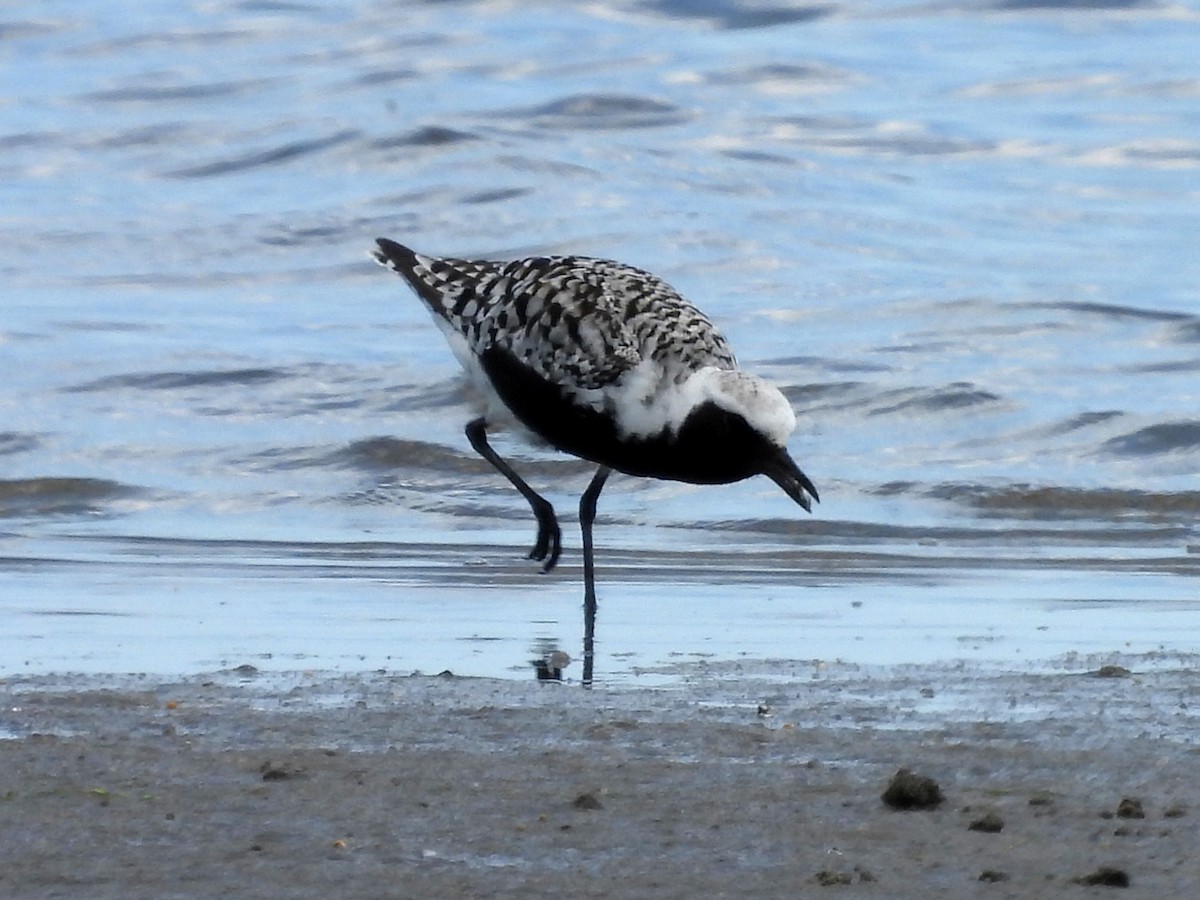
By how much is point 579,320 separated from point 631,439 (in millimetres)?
547

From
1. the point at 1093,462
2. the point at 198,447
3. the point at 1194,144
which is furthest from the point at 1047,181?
the point at 198,447

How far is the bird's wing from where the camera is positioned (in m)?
7.41

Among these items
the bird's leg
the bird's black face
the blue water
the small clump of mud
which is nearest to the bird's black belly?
the bird's black face

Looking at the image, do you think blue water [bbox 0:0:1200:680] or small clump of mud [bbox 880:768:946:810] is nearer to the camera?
small clump of mud [bbox 880:768:946:810]

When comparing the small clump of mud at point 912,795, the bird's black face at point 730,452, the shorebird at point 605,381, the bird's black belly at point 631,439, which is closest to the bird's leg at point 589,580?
the shorebird at point 605,381

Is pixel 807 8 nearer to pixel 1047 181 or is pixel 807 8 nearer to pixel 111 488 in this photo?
pixel 1047 181

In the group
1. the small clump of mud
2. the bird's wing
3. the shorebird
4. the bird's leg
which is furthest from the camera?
the bird's wing

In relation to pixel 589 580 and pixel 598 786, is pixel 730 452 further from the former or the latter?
pixel 598 786

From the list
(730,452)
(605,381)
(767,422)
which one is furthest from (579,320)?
(767,422)

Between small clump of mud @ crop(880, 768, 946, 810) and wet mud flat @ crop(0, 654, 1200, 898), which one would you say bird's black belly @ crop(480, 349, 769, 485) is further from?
small clump of mud @ crop(880, 768, 946, 810)

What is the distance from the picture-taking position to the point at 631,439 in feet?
24.1

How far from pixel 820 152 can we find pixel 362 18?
26.0 ft

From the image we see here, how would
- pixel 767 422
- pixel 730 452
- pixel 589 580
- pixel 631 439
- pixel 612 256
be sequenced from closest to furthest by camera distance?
1. pixel 767 422
2. pixel 730 452
3. pixel 631 439
4. pixel 589 580
5. pixel 612 256

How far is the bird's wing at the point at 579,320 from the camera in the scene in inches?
292
